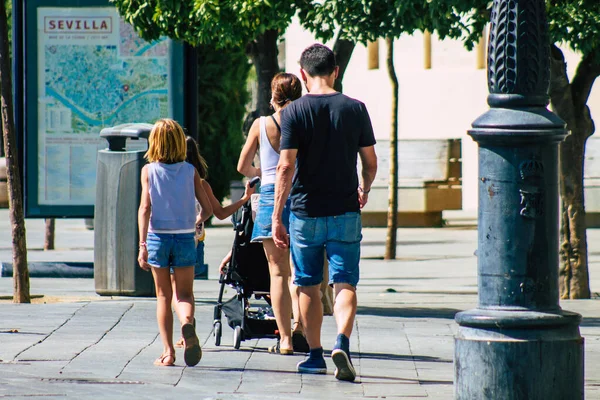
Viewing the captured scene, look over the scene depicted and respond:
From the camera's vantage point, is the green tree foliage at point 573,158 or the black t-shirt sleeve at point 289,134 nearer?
the black t-shirt sleeve at point 289,134

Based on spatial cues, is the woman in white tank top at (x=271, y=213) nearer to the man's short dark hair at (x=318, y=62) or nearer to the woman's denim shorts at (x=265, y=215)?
the woman's denim shorts at (x=265, y=215)

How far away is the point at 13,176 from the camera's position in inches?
432

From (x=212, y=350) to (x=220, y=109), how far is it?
16582 mm

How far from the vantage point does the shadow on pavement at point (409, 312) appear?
1031 cm

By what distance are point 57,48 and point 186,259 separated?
6.43 metres

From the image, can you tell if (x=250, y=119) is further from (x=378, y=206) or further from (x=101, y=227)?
(x=378, y=206)

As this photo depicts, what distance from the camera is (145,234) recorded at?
24.9 ft

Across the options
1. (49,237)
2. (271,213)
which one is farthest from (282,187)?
(49,237)

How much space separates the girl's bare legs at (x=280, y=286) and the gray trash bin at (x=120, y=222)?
3.52 m

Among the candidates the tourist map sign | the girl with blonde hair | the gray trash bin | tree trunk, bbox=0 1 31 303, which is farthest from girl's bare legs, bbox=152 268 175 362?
the tourist map sign

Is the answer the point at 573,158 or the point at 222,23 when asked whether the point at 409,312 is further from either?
the point at 222,23

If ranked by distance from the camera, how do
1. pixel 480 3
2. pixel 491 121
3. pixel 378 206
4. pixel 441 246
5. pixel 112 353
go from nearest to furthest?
pixel 491 121 < pixel 112 353 < pixel 480 3 < pixel 441 246 < pixel 378 206

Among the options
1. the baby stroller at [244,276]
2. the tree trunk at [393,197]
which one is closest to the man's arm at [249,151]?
the baby stroller at [244,276]

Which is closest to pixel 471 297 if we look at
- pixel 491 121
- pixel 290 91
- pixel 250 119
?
pixel 250 119
